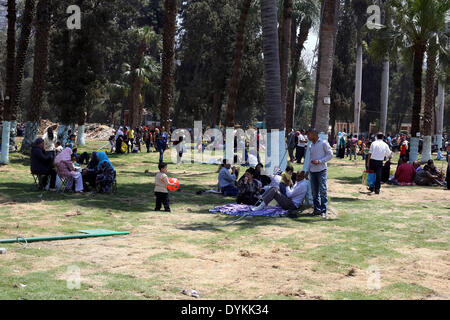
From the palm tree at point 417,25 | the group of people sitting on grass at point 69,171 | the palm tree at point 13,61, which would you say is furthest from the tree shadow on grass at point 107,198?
the palm tree at point 417,25

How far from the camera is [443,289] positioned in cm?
686

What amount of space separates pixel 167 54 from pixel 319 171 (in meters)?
19.2

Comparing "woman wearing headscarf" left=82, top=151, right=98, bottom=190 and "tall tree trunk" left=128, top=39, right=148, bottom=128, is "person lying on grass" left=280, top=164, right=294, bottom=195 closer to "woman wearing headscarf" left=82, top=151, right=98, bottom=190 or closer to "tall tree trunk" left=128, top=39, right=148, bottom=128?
"woman wearing headscarf" left=82, top=151, right=98, bottom=190

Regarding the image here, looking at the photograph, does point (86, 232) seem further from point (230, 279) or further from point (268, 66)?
point (268, 66)

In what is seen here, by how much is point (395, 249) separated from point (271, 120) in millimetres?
7513

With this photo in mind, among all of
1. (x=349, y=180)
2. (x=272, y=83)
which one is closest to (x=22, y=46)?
(x=272, y=83)

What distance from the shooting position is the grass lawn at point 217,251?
21.5ft

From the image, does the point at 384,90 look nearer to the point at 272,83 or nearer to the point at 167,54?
the point at 167,54

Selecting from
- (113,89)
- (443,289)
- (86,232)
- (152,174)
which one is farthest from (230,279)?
(113,89)

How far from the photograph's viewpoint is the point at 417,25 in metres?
23.7

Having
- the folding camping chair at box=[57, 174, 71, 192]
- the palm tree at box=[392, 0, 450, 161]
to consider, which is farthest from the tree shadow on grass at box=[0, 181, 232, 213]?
the palm tree at box=[392, 0, 450, 161]

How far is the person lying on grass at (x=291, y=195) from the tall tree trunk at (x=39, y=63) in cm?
1547

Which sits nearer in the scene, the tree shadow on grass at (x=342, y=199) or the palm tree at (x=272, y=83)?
the tree shadow on grass at (x=342, y=199)

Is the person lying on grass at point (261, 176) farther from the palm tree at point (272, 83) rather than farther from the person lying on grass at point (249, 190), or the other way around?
the person lying on grass at point (249, 190)
